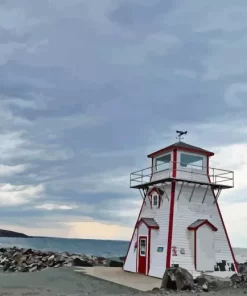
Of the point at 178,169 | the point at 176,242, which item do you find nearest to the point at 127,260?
the point at 176,242

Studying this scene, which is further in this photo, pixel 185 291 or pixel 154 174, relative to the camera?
pixel 154 174

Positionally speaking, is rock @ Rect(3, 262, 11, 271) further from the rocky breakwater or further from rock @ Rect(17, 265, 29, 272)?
rock @ Rect(17, 265, 29, 272)

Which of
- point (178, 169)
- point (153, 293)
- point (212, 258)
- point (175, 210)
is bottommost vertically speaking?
point (153, 293)

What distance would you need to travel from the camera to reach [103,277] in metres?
19.6

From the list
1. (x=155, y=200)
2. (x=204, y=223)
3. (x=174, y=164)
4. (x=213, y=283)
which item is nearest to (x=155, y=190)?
(x=155, y=200)

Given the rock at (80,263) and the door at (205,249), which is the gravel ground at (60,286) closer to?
the door at (205,249)

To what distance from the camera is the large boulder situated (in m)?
16.5

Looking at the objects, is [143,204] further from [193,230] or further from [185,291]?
[185,291]

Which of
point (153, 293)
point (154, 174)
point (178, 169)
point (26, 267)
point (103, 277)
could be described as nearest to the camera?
point (153, 293)

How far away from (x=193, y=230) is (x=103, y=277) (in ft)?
15.0

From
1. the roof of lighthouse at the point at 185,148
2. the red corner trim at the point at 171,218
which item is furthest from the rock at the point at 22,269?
the roof of lighthouse at the point at 185,148

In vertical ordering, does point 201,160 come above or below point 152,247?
above

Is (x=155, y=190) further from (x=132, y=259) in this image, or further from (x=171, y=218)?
(x=132, y=259)

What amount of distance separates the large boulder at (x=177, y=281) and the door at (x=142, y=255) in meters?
4.53
